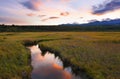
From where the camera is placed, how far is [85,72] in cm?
2372

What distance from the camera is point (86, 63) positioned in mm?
27328

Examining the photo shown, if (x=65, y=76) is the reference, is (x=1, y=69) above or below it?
above

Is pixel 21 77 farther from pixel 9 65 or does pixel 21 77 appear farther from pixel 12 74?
pixel 9 65

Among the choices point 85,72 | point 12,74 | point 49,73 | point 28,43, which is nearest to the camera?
point 12,74

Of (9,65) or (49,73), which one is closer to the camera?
(9,65)

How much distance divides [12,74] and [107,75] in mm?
9144

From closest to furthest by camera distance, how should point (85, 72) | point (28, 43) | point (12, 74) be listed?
1. point (12, 74)
2. point (85, 72)
3. point (28, 43)

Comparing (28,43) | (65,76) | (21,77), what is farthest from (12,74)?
(28,43)

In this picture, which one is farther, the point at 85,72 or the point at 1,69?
the point at 85,72

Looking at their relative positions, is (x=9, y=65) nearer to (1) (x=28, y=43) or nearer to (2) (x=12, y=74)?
(2) (x=12, y=74)

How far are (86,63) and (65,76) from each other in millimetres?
3776

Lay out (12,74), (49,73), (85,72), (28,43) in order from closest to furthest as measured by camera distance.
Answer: (12,74), (85,72), (49,73), (28,43)

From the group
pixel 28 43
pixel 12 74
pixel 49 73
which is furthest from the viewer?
pixel 28 43

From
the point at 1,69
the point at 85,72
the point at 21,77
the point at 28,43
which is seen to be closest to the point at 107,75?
the point at 85,72
